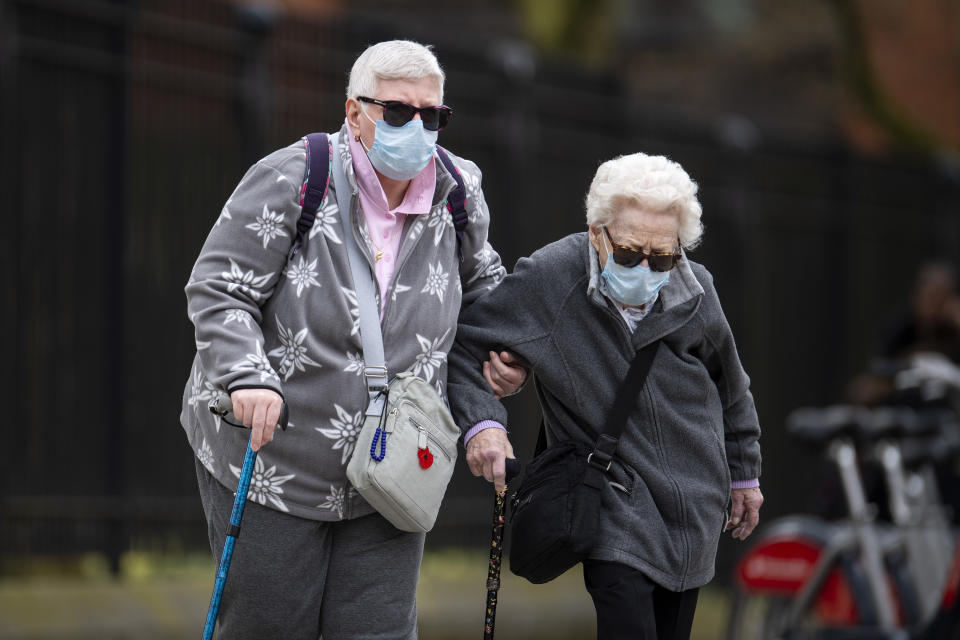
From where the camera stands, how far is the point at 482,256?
4102mm

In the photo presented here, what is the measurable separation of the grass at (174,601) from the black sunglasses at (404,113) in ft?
10.4

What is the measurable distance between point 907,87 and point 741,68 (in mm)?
5116

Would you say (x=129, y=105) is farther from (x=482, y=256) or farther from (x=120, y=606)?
(x=482, y=256)

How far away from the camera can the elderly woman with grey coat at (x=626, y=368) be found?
152 inches

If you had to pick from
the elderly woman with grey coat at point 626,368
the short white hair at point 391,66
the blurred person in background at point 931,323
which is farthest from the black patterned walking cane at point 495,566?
the blurred person in background at point 931,323

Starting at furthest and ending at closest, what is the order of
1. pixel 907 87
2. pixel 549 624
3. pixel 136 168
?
pixel 907 87 < pixel 549 624 < pixel 136 168

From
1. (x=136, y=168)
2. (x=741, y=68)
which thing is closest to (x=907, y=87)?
(x=741, y=68)

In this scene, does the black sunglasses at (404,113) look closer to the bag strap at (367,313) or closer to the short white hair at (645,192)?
the bag strap at (367,313)

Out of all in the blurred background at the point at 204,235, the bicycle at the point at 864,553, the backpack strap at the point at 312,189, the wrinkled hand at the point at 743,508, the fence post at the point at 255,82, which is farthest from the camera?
the fence post at the point at 255,82

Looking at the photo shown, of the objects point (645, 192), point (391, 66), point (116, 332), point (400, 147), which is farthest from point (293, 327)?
point (116, 332)

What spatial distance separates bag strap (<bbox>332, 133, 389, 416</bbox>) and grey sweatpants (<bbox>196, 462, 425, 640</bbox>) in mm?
306

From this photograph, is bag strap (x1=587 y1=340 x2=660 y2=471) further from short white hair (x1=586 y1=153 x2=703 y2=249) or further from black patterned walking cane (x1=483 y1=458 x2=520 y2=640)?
short white hair (x1=586 y1=153 x2=703 y2=249)

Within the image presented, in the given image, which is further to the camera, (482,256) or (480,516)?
(480,516)

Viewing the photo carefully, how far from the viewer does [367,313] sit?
3.72 metres
